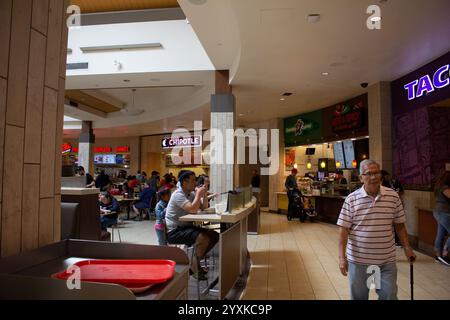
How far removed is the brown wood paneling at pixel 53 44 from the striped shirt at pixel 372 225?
7.80ft

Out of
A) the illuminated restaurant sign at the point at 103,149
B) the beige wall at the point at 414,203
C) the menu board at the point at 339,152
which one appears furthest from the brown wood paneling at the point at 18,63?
the illuminated restaurant sign at the point at 103,149

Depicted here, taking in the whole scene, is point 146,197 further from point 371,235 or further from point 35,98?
point 35,98

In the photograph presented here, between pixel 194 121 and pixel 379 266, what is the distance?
11828 millimetres

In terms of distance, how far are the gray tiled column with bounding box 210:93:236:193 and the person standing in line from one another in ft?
13.4

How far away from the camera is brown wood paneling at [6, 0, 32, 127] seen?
1.36 meters

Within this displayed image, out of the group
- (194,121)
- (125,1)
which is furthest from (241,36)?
(194,121)

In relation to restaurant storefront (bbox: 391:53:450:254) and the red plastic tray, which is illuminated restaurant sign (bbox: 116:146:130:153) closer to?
restaurant storefront (bbox: 391:53:450:254)

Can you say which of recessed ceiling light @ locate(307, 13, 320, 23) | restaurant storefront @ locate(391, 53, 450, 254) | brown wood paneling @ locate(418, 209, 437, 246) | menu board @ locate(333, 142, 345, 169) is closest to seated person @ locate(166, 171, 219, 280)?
recessed ceiling light @ locate(307, 13, 320, 23)

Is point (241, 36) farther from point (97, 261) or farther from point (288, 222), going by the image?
point (288, 222)

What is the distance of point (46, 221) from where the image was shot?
5.15 feet

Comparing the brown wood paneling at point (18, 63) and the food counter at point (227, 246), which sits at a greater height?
the brown wood paneling at point (18, 63)

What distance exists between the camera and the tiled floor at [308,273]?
405 centimetres

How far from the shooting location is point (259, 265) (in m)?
5.35

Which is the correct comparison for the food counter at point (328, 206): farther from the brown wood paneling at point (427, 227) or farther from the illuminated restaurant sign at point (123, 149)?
the illuminated restaurant sign at point (123, 149)
